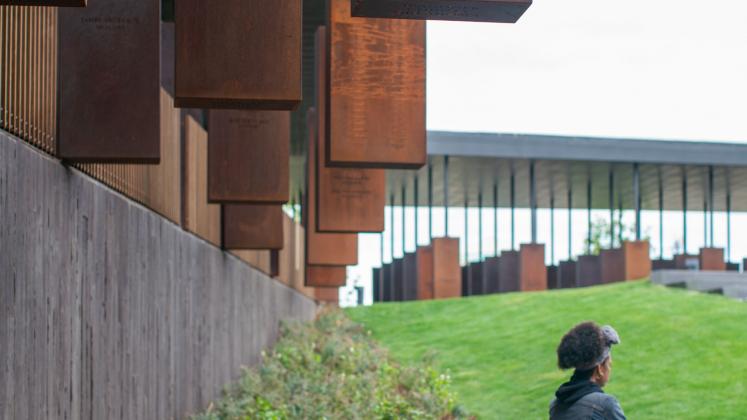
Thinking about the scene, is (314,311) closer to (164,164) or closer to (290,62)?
(164,164)

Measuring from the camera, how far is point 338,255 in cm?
2411

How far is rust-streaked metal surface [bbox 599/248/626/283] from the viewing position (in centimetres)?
4009

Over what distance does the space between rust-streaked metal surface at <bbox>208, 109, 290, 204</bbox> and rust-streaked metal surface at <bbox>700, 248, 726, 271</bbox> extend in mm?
29306

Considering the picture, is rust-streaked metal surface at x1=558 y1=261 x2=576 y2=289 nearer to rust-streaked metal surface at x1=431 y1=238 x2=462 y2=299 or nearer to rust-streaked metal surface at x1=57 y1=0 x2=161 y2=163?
rust-streaked metal surface at x1=431 y1=238 x2=462 y2=299

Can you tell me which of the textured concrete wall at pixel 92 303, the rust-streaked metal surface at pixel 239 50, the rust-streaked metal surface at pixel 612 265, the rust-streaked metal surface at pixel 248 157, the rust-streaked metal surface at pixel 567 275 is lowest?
the rust-streaked metal surface at pixel 567 275

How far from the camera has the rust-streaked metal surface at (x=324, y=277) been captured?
29781 mm

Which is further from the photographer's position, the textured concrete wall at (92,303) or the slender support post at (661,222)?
the slender support post at (661,222)

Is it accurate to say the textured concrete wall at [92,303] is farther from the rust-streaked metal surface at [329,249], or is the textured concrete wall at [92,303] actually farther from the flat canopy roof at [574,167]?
the flat canopy roof at [574,167]

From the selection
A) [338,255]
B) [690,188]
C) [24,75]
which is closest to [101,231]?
[24,75]

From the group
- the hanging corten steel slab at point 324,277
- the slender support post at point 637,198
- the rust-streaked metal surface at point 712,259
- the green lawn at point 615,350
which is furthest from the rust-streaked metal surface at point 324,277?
the rust-streaked metal surface at point 712,259

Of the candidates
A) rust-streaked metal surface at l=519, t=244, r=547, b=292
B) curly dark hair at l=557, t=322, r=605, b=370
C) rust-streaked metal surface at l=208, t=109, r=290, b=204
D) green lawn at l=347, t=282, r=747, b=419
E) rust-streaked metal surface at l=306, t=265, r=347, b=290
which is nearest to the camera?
curly dark hair at l=557, t=322, r=605, b=370

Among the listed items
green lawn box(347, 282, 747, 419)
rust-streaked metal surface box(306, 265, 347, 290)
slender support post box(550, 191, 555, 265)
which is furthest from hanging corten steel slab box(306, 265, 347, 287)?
slender support post box(550, 191, 555, 265)

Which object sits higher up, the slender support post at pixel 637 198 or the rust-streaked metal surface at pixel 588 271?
the slender support post at pixel 637 198

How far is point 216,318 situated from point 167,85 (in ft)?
11.2
